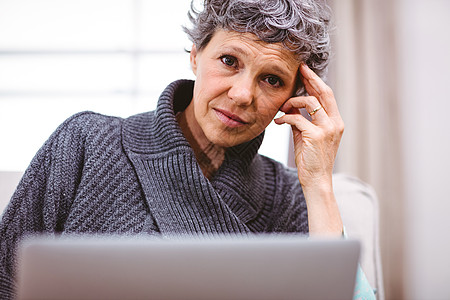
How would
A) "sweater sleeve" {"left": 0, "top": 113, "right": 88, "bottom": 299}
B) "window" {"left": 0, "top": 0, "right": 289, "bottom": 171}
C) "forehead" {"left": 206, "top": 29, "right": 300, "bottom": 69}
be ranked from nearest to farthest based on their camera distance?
"sweater sleeve" {"left": 0, "top": 113, "right": 88, "bottom": 299} → "forehead" {"left": 206, "top": 29, "right": 300, "bottom": 69} → "window" {"left": 0, "top": 0, "right": 289, "bottom": 171}

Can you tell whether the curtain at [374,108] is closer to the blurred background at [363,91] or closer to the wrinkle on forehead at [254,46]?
the blurred background at [363,91]

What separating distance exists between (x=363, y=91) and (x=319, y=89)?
4.34 ft

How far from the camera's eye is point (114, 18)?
2758 millimetres

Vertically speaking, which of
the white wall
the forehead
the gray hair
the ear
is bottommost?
the white wall

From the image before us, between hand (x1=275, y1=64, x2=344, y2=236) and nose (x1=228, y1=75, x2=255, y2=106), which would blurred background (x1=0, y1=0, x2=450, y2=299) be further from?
nose (x1=228, y1=75, x2=255, y2=106)

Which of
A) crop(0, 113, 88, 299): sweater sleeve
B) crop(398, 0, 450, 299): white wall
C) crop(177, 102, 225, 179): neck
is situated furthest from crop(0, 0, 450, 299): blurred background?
crop(0, 113, 88, 299): sweater sleeve

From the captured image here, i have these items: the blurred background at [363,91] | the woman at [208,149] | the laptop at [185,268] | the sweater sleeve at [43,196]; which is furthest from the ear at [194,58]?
the blurred background at [363,91]

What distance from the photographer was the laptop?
52 centimetres

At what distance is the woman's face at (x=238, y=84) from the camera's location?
1.07 metres

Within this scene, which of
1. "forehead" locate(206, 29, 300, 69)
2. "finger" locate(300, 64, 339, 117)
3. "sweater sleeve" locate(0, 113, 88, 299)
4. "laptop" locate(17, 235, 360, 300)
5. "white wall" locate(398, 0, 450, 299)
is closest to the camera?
"laptop" locate(17, 235, 360, 300)

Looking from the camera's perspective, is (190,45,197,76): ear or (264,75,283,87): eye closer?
(264,75,283,87): eye

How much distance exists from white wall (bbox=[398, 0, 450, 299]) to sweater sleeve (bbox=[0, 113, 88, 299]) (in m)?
1.82

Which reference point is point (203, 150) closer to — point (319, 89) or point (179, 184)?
point (179, 184)

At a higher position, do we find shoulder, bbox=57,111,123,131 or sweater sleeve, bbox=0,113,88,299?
shoulder, bbox=57,111,123,131
